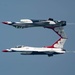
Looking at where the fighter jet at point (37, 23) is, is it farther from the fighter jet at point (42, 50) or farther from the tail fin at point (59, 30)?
the fighter jet at point (42, 50)

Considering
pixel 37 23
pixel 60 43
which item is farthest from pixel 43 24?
pixel 60 43

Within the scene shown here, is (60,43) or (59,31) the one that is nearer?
(59,31)

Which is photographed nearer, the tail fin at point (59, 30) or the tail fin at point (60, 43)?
the tail fin at point (59, 30)

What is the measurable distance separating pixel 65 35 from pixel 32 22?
673 cm

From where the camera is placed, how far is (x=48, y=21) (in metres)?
131

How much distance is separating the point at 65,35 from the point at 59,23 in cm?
304

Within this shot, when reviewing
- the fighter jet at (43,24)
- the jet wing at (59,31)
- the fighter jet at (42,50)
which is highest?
the fighter jet at (43,24)

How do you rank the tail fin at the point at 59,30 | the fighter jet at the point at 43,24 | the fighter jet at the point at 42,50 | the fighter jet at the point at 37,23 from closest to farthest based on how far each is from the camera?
the fighter jet at the point at 37,23, the fighter jet at the point at 43,24, the fighter jet at the point at 42,50, the tail fin at the point at 59,30

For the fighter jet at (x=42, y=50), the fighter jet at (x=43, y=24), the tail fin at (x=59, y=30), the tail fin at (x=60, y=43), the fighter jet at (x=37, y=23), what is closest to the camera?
the fighter jet at (x=37, y=23)

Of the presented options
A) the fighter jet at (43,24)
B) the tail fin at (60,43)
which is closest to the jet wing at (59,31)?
the fighter jet at (43,24)

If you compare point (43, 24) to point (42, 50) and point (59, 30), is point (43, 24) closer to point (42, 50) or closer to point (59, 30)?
point (59, 30)

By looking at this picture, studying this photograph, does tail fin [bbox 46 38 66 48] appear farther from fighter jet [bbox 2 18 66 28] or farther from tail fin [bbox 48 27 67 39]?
fighter jet [bbox 2 18 66 28]

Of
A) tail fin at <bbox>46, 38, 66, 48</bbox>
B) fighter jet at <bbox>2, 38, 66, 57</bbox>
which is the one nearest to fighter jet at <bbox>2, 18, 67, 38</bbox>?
tail fin at <bbox>46, 38, 66, 48</bbox>

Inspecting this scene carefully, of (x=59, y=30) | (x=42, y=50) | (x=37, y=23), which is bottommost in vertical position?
(x=42, y=50)
